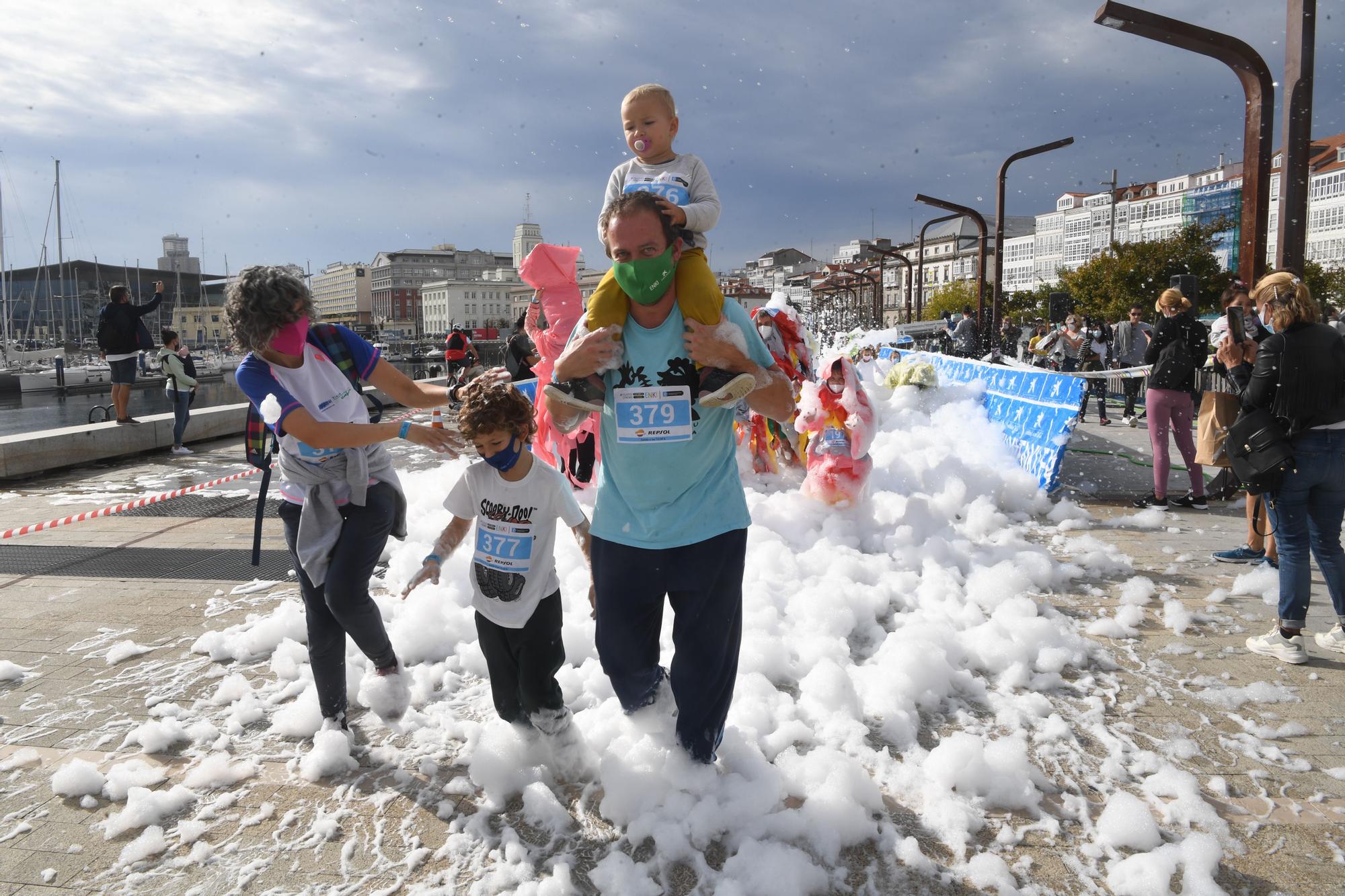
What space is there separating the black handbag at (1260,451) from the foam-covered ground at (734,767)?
3.30 feet

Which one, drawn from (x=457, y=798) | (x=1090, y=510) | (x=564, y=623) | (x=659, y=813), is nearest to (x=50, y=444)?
(x=564, y=623)

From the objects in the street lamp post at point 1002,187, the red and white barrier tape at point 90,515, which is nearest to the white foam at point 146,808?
the red and white barrier tape at point 90,515

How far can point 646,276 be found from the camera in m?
2.56

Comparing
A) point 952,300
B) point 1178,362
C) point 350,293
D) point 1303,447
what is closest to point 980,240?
point 1178,362

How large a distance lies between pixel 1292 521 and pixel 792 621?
8.33 feet

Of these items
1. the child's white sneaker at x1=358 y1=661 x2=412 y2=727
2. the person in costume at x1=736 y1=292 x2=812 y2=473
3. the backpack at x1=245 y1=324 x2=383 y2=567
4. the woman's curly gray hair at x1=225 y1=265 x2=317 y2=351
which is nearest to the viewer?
the woman's curly gray hair at x1=225 y1=265 x2=317 y2=351

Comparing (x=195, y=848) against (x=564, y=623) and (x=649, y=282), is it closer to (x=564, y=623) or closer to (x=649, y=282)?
(x=564, y=623)

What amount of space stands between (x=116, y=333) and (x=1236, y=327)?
12.9 metres

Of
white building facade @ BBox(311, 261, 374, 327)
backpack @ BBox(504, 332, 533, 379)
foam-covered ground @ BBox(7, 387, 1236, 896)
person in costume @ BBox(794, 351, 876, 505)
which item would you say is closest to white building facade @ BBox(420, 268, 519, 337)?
white building facade @ BBox(311, 261, 374, 327)

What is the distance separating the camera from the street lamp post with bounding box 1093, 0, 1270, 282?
20.8 ft

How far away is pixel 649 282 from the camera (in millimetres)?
2566

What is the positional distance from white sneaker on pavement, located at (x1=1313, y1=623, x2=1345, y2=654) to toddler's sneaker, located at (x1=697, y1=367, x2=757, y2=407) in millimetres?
3755

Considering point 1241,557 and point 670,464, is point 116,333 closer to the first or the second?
point 670,464

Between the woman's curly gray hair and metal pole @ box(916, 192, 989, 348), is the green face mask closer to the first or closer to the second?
the woman's curly gray hair
